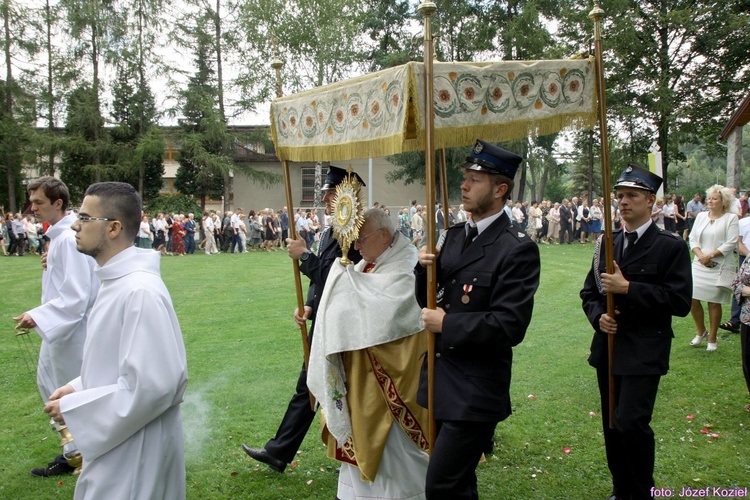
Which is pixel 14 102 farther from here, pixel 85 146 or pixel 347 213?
pixel 347 213

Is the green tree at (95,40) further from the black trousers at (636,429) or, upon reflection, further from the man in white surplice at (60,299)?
the black trousers at (636,429)

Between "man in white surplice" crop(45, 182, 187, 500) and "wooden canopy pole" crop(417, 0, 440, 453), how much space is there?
1390mm

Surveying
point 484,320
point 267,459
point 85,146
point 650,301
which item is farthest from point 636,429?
point 85,146

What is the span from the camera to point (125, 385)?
2705 millimetres

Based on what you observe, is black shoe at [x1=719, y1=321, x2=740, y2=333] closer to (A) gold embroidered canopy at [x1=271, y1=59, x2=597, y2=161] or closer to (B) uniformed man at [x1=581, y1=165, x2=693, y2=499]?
(B) uniformed man at [x1=581, y1=165, x2=693, y2=499]

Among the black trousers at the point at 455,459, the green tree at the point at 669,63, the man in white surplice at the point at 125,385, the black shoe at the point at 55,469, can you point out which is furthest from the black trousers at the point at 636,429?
the green tree at the point at 669,63

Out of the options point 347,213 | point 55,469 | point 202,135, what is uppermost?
point 202,135

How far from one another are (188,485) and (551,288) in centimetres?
1092

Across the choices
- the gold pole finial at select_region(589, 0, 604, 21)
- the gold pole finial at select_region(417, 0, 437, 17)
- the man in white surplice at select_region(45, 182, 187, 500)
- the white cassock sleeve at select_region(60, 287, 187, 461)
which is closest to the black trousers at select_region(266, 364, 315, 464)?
the man in white surplice at select_region(45, 182, 187, 500)

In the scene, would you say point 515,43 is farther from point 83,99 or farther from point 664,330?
point 664,330

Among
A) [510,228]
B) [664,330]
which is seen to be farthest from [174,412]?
[664,330]

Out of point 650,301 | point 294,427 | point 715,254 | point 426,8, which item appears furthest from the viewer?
point 715,254

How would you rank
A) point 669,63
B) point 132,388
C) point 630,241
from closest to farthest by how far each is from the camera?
point 132,388, point 630,241, point 669,63

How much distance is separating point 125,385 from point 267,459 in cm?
258
